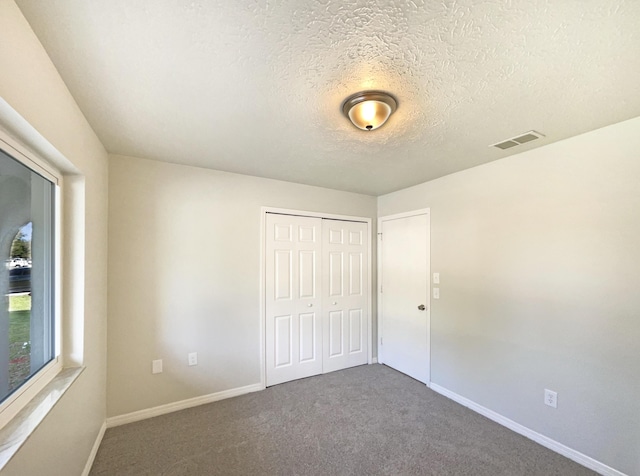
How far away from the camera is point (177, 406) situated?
2797mm

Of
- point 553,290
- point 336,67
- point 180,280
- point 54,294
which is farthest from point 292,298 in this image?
point 336,67

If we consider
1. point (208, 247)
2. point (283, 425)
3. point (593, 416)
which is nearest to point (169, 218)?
point (208, 247)

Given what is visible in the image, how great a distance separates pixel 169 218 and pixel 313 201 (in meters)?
1.66

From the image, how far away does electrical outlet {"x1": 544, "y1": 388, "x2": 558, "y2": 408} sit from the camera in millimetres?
2250

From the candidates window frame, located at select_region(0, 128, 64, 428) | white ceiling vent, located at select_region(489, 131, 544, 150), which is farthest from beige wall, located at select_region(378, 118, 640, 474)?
window frame, located at select_region(0, 128, 64, 428)

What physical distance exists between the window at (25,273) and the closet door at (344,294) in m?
2.61

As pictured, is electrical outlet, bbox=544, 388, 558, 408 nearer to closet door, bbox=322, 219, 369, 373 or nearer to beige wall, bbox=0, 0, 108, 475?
closet door, bbox=322, 219, 369, 373

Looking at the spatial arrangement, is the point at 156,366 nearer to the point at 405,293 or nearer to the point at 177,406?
the point at 177,406

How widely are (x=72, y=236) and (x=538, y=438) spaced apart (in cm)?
375

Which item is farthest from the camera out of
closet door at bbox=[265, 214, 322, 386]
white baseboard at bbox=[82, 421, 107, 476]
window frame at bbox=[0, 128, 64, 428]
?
closet door at bbox=[265, 214, 322, 386]

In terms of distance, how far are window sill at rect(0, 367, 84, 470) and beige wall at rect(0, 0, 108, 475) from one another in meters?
0.04

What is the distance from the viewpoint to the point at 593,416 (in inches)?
80.9

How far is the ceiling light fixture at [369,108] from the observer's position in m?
1.65

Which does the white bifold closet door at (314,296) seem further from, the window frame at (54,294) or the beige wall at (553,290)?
the window frame at (54,294)
